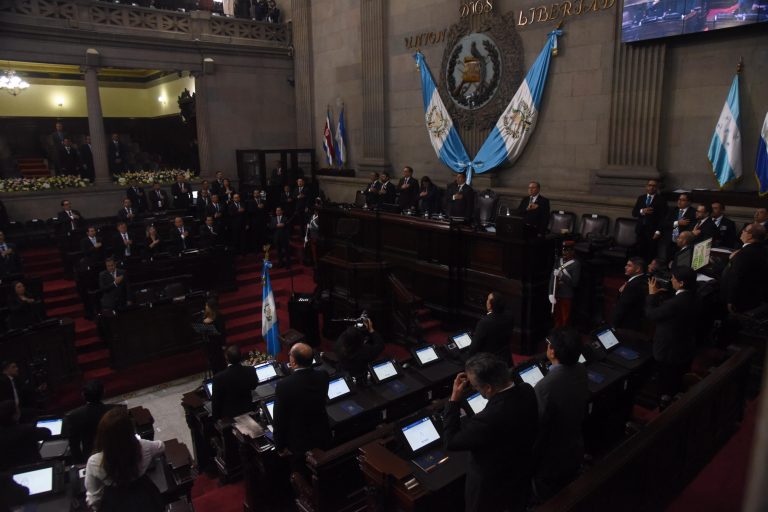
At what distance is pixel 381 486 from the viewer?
3.54 metres

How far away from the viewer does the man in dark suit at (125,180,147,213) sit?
536 inches

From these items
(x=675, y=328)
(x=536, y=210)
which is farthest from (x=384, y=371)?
(x=536, y=210)

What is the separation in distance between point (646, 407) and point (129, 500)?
5309mm

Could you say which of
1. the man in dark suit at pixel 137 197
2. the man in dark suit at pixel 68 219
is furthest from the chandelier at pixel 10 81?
the man in dark suit at pixel 68 219

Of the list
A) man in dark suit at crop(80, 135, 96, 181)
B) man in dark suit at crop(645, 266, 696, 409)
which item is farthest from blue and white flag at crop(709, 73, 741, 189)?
man in dark suit at crop(80, 135, 96, 181)

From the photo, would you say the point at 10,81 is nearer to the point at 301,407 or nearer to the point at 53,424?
the point at 53,424

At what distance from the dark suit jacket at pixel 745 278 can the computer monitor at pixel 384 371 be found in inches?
149

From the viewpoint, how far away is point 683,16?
27.9 feet

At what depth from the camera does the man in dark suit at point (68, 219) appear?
11.5 metres

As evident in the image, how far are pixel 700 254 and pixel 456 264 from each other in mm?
3425

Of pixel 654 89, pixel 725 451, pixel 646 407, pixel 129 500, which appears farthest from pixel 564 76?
pixel 129 500

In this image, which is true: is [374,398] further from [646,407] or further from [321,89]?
[321,89]

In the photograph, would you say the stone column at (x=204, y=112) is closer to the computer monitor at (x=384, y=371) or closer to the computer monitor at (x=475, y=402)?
the computer monitor at (x=384, y=371)

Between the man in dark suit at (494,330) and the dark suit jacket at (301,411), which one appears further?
the man in dark suit at (494,330)
